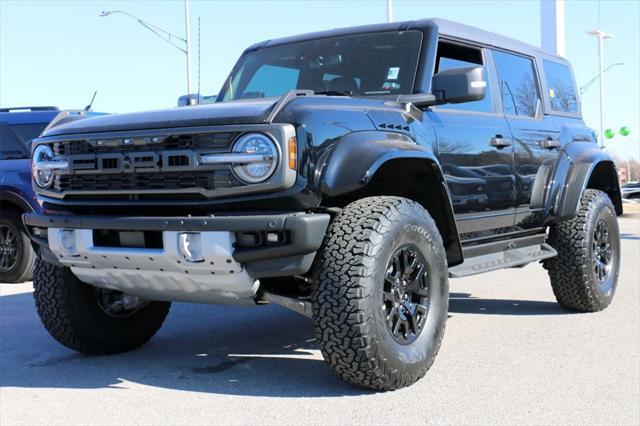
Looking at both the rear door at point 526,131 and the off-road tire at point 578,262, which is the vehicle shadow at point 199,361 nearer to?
the rear door at point 526,131

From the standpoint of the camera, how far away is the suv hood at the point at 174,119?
12.7ft

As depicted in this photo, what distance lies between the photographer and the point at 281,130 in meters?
3.75

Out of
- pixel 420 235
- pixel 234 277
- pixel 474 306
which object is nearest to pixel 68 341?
pixel 234 277

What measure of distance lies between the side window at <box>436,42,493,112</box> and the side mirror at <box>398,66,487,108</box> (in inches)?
10.8

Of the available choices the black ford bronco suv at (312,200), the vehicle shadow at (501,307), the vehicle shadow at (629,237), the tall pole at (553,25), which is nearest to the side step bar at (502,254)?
the black ford bronco suv at (312,200)

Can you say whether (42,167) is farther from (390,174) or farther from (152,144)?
(390,174)

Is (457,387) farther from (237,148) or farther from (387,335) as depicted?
(237,148)

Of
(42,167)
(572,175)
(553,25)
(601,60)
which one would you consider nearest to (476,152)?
(572,175)

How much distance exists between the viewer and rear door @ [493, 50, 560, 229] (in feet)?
18.8

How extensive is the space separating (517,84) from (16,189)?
5235mm

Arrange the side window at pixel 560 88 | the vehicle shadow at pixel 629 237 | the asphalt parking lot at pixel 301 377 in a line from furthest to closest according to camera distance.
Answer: the vehicle shadow at pixel 629 237 → the side window at pixel 560 88 → the asphalt parking lot at pixel 301 377

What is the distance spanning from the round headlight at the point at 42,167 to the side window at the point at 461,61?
89.5 inches

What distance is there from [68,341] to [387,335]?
1.98m

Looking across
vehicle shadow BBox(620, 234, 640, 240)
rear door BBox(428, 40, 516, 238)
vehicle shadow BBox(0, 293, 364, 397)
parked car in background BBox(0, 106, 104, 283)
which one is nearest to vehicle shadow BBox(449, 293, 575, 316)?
rear door BBox(428, 40, 516, 238)
